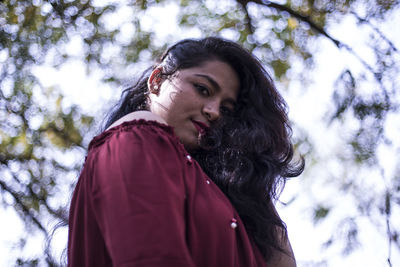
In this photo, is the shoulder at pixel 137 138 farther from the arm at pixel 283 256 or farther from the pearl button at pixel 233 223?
the arm at pixel 283 256

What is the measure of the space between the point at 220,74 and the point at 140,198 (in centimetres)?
88

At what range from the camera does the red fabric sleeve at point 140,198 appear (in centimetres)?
101

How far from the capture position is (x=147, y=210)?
3.45 ft

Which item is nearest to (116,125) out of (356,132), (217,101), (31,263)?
(217,101)

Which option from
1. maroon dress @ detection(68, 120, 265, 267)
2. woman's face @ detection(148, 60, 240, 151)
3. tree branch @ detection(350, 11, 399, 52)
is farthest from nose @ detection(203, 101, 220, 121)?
tree branch @ detection(350, 11, 399, 52)

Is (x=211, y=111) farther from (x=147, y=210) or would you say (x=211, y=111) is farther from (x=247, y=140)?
(x=147, y=210)

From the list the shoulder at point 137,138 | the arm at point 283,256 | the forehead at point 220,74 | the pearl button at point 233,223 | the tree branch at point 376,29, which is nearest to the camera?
the shoulder at point 137,138

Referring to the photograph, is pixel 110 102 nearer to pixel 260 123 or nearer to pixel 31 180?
pixel 31 180

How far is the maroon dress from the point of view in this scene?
102 cm

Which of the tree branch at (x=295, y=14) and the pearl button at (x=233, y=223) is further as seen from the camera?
the tree branch at (x=295, y=14)

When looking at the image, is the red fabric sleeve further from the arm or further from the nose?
the arm

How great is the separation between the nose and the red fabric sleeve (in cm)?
46

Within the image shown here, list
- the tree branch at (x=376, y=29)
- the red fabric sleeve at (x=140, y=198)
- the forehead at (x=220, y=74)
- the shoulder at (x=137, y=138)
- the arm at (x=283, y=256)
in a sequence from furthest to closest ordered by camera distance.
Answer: the tree branch at (x=376, y=29) → the forehead at (x=220, y=74) → the arm at (x=283, y=256) → the shoulder at (x=137, y=138) → the red fabric sleeve at (x=140, y=198)

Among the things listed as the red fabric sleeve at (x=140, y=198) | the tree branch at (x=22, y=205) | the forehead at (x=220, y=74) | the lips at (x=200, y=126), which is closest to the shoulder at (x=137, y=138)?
the red fabric sleeve at (x=140, y=198)
